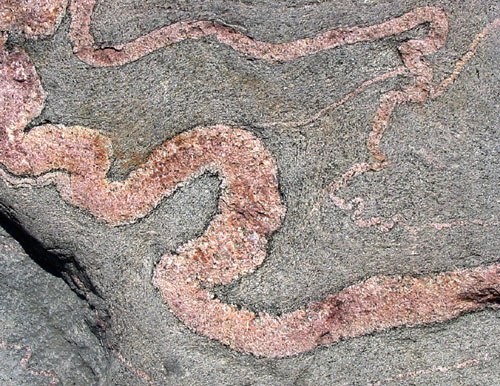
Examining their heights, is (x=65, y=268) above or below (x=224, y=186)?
below

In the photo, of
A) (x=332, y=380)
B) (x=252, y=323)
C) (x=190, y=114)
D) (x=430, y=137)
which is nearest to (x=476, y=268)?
(x=430, y=137)

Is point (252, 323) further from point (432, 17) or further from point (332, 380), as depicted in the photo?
point (432, 17)

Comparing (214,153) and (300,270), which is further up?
(214,153)

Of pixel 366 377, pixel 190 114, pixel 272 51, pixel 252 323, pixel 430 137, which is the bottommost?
pixel 366 377

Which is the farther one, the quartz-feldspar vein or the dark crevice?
the dark crevice

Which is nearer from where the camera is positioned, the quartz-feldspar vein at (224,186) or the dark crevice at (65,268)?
the quartz-feldspar vein at (224,186)

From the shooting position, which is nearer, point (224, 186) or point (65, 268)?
point (224, 186)

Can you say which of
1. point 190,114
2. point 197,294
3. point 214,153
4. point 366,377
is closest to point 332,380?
point 366,377
